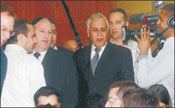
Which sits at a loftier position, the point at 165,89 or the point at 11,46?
the point at 11,46

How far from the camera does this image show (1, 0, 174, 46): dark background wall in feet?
13.9

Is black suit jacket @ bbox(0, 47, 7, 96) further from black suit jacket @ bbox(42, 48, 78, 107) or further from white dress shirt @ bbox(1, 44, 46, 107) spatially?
black suit jacket @ bbox(42, 48, 78, 107)

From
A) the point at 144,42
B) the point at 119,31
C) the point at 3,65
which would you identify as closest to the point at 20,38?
the point at 3,65

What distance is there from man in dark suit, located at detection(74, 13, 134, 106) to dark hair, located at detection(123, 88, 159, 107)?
0.83 m

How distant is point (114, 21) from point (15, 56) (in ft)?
3.69

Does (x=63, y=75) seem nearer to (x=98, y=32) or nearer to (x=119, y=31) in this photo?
(x=98, y=32)

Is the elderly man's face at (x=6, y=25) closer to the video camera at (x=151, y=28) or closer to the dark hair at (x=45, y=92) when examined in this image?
the dark hair at (x=45, y=92)

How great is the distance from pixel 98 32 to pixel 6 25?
29.6 inches

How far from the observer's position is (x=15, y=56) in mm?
1755

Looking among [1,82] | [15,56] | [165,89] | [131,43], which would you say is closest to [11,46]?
[15,56]

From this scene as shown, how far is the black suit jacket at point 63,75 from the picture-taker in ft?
7.27

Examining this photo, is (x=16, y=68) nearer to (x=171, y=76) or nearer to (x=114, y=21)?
(x=171, y=76)

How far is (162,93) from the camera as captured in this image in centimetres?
173

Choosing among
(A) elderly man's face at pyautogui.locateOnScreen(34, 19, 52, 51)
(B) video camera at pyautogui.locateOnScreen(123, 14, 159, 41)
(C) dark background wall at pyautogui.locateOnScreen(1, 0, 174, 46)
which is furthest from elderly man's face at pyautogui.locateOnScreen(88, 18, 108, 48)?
(C) dark background wall at pyautogui.locateOnScreen(1, 0, 174, 46)
